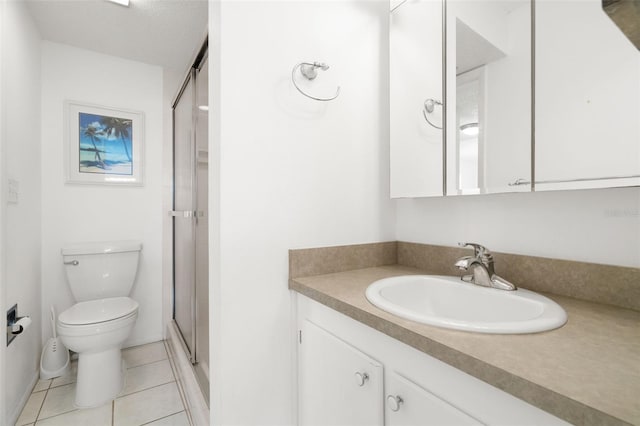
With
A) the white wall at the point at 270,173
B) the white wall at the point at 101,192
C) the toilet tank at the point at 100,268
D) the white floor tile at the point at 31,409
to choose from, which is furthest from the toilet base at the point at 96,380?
the white wall at the point at 270,173

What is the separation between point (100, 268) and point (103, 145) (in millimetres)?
940

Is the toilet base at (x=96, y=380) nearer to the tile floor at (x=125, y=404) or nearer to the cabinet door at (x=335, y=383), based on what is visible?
the tile floor at (x=125, y=404)

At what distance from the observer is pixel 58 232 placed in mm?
2123

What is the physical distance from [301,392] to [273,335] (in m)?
0.23

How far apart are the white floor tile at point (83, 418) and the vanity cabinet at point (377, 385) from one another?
123cm

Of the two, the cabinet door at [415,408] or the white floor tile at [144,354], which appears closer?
the cabinet door at [415,408]

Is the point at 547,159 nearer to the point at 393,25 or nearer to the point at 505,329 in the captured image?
the point at 505,329

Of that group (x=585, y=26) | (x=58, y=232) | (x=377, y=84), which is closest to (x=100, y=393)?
(x=58, y=232)

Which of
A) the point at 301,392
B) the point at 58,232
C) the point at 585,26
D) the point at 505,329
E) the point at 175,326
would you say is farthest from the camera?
the point at 175,326

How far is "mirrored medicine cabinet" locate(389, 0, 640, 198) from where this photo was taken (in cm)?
79

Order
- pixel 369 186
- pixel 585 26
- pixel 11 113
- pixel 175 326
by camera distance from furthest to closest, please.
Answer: pixel 175 326 < pixel 11 113 < pixel 369 186 < pixel 585 26

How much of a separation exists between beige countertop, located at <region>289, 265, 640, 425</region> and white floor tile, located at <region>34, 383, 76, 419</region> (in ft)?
6.25

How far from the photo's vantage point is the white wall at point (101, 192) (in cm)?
210

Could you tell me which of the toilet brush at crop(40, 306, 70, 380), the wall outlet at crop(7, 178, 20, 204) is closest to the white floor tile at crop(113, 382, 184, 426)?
the toilet brush at crop(40, 306, 70, 380)
